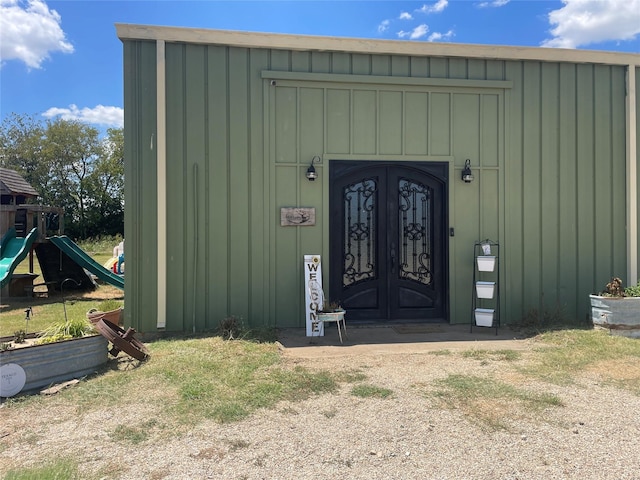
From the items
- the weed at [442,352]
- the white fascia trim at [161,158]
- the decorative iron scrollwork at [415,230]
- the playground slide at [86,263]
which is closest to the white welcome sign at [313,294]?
the decorative iron scrollwork at [415,230]

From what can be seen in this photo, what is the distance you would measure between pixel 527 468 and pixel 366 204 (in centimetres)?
416

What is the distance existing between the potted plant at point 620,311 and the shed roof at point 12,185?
42.6ft

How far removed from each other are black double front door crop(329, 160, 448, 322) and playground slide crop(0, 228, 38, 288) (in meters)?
6.26

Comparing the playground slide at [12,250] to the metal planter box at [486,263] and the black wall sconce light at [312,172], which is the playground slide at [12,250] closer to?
the black wall sconce light at [312,172]

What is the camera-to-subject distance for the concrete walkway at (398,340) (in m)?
5.16

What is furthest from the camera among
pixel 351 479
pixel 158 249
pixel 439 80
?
pixel 439 80

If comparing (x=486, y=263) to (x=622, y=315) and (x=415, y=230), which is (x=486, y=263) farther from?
(x=622, y=315)

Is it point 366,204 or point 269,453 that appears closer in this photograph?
point 269,453

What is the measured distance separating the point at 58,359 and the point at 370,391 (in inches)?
107

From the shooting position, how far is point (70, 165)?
29.1 metres

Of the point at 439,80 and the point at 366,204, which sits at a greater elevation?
the point at 439,80

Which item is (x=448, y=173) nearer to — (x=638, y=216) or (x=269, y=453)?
(x=638, y=216)

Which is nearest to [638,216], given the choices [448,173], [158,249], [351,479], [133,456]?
[448,173]

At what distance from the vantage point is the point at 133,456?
9.02 feet
